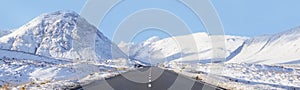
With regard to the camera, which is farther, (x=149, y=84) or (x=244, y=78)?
(x=244, y=78)

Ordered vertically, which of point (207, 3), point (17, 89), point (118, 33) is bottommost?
point (17, 89)

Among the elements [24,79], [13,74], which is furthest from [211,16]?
[13,74]

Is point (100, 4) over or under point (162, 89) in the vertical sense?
over

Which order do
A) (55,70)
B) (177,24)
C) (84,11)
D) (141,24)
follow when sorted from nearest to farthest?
(84,11) < (177,24) < (141,24) < (55,70)

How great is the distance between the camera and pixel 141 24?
1650 inches

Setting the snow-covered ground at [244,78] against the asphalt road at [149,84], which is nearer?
the asphalt road at [149,84]

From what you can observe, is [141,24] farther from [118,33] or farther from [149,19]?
[118,33]

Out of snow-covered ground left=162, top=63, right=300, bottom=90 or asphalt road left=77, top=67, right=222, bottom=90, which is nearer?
asphalt road left=77, top=67, right=222, bottom=90

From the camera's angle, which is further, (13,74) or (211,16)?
(13,74)

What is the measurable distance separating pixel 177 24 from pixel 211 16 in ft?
24.8

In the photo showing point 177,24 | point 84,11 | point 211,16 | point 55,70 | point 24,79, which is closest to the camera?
point 84,11

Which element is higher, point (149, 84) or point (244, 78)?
point (244, 78)

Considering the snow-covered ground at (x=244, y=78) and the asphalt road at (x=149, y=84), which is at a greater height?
the snow-covered ground at (x=244, y=78)

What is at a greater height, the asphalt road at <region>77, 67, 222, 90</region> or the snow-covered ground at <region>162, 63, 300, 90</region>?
the snow-covered ground at <region>162, 63, 300, 90</region>
